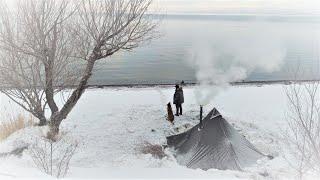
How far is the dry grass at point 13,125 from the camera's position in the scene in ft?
43.9

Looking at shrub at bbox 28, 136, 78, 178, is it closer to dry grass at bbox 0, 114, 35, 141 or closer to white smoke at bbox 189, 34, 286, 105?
dry grass at bbox 0, 114, 35, 141

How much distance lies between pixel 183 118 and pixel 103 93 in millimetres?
5856

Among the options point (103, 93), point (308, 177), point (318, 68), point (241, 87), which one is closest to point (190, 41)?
point (318, 68)

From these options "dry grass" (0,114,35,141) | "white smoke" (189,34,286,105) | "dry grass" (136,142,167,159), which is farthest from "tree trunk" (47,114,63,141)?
"white smoke" (189,34,286,105)

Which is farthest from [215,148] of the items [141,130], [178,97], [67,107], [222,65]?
[222,65]

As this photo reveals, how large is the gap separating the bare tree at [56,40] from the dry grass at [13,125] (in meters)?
0.78

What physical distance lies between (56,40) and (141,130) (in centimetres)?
406

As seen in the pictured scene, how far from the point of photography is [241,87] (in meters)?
21.3

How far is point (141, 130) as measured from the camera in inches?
553

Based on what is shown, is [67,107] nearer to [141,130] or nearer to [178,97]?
[141,130]

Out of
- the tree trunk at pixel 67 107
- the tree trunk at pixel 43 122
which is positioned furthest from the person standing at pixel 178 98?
the tree trunk at pixel 43 122

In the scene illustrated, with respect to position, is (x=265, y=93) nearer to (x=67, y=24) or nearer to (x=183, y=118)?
(x=183, y=118)

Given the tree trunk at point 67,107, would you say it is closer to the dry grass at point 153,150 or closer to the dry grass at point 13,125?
the dry grass at point 13,125

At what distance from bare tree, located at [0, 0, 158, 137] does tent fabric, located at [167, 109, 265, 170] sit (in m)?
3.48
